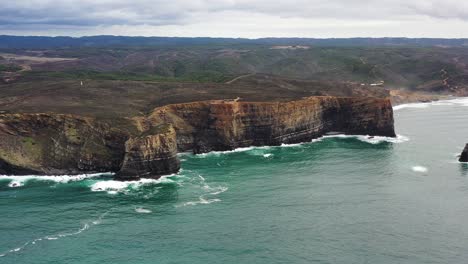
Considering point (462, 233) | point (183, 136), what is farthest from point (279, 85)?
point (462, 233)

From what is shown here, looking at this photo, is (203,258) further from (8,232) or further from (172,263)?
(8,232)

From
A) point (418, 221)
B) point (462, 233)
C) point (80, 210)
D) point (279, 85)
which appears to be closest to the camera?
point (462, 233)

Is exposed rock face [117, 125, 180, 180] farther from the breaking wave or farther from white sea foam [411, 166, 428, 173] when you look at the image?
white sea foam [411, 166, 428, 173]

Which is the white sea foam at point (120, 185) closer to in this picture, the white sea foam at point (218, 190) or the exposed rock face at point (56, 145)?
the exposed rock face at point (56, 145)

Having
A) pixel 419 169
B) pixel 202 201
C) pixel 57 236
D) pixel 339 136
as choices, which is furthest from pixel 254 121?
pixel 57 236

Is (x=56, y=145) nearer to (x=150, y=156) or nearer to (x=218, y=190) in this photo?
(x=150, y=156)

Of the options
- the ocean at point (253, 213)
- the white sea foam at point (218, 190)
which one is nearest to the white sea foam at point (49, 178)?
the ocean at point (253, 213)

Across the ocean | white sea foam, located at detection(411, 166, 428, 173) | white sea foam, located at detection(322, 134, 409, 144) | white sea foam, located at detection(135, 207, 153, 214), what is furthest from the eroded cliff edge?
white sea foam, located at detection(411, 166, 428, 173)
